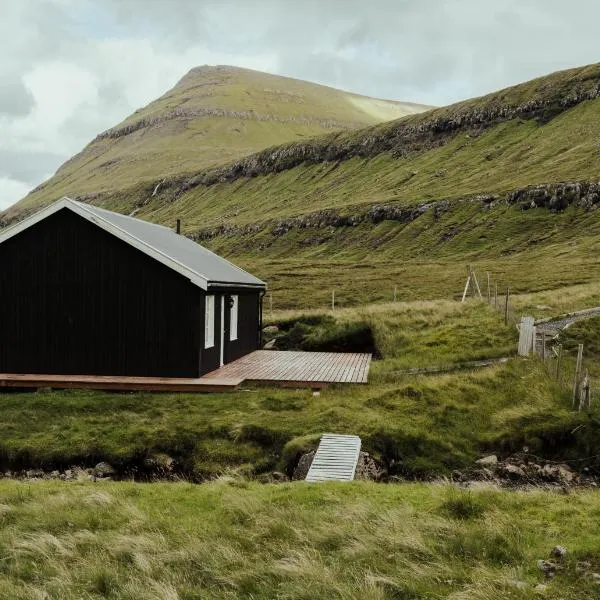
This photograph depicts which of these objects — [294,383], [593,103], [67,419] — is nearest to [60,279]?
[67,419]

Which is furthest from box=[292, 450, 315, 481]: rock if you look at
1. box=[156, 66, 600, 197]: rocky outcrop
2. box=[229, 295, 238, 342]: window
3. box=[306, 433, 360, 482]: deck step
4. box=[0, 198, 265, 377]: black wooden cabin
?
box=[156, 66, 600, 197]: rocky outcrop

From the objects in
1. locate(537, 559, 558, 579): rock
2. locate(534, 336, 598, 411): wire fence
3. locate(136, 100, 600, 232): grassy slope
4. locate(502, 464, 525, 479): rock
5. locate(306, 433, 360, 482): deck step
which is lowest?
locate(502, 464, 525, 479): rock

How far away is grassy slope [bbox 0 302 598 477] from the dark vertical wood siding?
6.28 ft

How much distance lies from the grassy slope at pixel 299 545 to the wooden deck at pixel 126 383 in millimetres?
8512

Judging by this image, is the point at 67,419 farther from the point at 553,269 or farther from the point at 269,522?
the point at 553,269

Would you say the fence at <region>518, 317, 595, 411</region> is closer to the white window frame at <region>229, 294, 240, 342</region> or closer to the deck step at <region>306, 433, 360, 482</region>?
the deck step at <region>306, 433, 360, 482</region>

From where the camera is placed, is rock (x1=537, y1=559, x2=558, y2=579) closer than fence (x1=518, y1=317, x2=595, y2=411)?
Yes

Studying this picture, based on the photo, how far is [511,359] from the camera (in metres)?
19.1

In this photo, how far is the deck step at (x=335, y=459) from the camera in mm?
11641

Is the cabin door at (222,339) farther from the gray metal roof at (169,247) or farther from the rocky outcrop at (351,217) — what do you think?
the rocky outcrop at (351,217)

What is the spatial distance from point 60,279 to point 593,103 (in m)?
120

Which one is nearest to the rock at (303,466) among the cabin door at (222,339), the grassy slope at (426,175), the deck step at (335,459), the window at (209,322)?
the deck step at (335,459)

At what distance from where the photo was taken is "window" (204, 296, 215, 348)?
65.5ft

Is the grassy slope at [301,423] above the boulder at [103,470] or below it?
above
